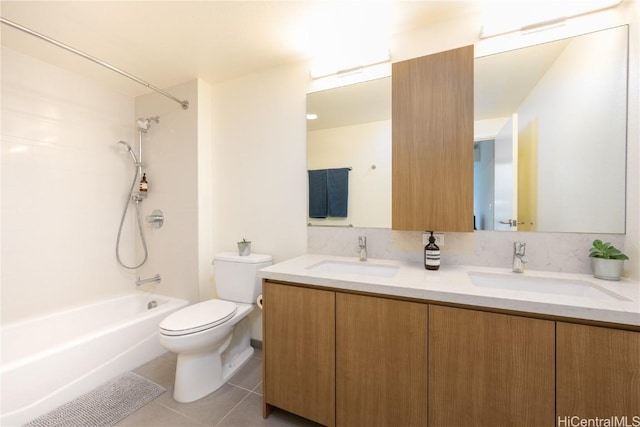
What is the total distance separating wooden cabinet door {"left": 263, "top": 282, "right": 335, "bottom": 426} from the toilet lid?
1.33ft

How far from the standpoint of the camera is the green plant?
42.8 inches

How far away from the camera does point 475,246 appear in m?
1.41

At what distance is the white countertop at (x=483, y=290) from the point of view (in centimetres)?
78

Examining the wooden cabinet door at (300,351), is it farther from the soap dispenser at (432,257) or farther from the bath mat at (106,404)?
the bath mat at (106,404)

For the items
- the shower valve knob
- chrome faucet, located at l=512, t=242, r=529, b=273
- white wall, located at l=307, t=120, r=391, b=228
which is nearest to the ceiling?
white wall, located at l=307, t=120, r=391, b=228

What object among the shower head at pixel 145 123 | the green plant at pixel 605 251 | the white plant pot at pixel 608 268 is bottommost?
the white plant pot at pixel 608 268

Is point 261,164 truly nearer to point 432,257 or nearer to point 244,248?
point 244,248

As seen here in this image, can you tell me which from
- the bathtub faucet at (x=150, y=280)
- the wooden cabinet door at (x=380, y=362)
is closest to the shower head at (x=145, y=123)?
the bathtub faucet at (x=150, y=280)

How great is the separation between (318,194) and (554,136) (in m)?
1.39

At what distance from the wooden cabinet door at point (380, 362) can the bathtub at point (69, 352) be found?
1615 millimetres

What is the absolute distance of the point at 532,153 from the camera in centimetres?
132

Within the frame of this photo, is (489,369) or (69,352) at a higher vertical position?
(489,369)

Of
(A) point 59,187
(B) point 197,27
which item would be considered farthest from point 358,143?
(A) point 59,187

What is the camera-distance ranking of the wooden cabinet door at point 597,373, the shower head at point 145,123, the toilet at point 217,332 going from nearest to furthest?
1. the wooden cabinet door at point 597,373
2. the toilet at point 217,332
3. the shower head at point 145,123
